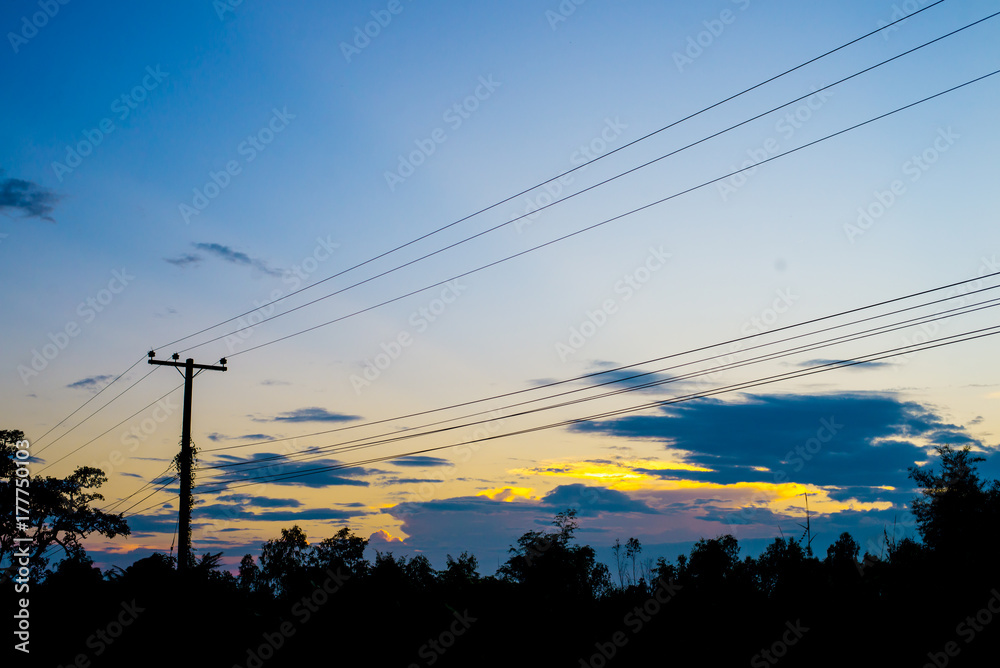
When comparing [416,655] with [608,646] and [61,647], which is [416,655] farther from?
[61,647]

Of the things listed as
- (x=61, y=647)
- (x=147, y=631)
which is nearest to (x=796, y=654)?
(x=147, y=631)

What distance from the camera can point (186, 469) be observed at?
→ 1256 inches

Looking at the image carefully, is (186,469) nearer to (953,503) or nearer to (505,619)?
(505,619)

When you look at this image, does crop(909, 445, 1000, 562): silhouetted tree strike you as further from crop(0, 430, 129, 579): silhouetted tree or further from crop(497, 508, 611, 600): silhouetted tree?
crop(0, 430, 129, 579): silhouetted tree

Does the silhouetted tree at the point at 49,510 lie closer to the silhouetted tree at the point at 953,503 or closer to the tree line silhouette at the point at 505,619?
the tree line silhouette at the point at 505,619

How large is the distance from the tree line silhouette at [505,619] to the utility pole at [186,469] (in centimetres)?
101

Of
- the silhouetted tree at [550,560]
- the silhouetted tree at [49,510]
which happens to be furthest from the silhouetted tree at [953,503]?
the silhouetted tree at [49,510]

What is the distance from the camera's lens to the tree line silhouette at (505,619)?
24453 mm

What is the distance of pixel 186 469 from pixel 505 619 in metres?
15.6

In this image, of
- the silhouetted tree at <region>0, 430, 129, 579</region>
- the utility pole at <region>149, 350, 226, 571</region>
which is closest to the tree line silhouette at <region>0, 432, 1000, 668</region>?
the utility pole at <region>149, 350, 226, 571</region>

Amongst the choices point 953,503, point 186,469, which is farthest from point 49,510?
point 953,503

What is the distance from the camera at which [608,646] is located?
2684 centimetres

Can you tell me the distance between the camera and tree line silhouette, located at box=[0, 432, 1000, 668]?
2445 cm

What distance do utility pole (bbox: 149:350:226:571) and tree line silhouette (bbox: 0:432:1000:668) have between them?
1012 millimetres
